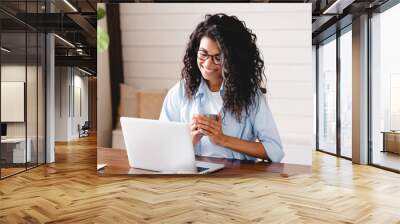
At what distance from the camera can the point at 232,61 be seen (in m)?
5.77

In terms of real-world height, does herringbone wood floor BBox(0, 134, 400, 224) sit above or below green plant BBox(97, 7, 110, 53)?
below

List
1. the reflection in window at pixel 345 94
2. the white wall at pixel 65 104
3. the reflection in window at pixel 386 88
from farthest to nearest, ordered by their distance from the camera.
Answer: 1. the white wall at pixel 65 104
2. the reflection in window at pixel 345 94
3. the reflection in window at pixel 386 88

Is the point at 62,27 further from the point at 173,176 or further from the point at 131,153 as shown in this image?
the point at 173,176

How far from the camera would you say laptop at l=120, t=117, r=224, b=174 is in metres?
5.46

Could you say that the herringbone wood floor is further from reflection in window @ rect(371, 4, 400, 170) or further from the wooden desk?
reflection in window @ rect(371, 4, 400, 170)

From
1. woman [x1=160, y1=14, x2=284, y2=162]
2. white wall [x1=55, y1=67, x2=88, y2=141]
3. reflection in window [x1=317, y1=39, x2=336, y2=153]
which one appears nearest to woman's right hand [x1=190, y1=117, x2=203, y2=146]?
woman [x1=160, y1=14, x2=284, y2=162]

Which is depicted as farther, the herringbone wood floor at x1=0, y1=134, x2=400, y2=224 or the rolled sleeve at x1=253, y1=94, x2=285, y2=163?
the rolled sleeve at x1=253, y1=94, x2=285, y2=163

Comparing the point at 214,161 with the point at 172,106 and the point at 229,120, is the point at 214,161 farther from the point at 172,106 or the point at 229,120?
the point at 172,106

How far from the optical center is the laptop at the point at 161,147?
5.46 meters

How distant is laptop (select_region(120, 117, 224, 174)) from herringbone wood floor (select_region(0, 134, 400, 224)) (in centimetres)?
19

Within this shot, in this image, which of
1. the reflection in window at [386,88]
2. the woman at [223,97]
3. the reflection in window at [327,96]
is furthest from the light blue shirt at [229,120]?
the reflection in window at [327,96]

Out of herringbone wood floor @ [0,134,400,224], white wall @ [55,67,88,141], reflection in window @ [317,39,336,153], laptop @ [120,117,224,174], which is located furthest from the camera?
white wall @ [55,67,88,141]

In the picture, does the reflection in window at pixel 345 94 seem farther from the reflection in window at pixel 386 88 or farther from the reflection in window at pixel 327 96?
the reflection in window at pixel 386 88

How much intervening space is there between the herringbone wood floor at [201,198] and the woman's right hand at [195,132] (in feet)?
1.88
